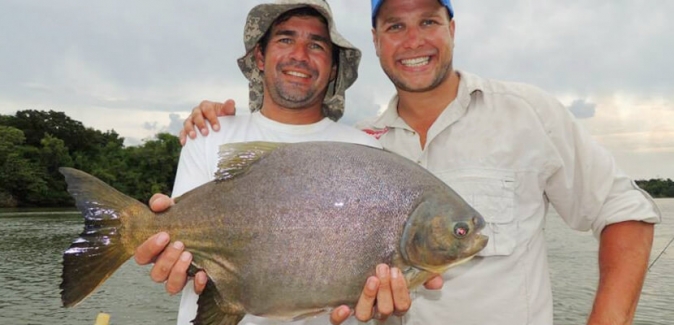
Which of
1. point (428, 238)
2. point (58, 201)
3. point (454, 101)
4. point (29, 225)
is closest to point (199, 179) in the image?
point (428, 238)

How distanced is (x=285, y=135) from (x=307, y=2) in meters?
0.96

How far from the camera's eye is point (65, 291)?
3271mm

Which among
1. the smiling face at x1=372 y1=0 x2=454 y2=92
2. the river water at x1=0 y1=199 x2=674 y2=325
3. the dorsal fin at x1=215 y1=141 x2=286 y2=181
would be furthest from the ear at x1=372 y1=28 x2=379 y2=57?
the river water at x1=0 y1=199 x2=674 y2=325

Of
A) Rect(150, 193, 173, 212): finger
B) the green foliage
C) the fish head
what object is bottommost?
the fish head

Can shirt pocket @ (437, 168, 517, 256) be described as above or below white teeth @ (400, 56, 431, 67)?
below

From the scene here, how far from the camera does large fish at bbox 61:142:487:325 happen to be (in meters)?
3.13

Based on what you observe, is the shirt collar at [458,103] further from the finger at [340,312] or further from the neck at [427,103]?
the finger at [340,312]

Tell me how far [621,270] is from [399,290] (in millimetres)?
1759

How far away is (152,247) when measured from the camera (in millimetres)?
3258

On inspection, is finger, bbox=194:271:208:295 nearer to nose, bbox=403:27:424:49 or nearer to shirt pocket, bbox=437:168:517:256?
shirt pocket, bbox=437:168:517:256

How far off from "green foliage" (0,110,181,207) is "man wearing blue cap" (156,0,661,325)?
3109 inches

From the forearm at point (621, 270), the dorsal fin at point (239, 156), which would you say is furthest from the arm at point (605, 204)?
the dorsal fin at point (239, 156)

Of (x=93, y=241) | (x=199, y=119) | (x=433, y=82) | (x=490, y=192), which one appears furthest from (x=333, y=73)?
(x=93, y=241)

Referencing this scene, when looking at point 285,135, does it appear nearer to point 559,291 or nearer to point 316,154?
point 316,154
